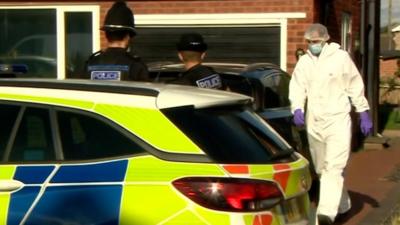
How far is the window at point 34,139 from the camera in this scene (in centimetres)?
471

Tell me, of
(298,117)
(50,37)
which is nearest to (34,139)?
(298,117)

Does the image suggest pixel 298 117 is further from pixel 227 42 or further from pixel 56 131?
pixel 227 42

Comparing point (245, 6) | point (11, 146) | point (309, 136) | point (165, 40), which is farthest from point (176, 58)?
point (11, 146)

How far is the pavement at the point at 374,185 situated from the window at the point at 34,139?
4.45m

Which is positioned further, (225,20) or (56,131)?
(225,20)

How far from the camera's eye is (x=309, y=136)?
331 inches

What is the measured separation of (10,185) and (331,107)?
13.7ft

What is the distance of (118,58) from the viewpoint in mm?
6414

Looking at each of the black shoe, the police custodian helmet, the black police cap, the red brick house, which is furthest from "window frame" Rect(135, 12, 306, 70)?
the police custodian helmet

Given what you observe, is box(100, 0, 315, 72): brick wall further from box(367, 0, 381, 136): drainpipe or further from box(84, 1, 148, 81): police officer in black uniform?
box(84, 1, 148, 81): police officer in black uniform

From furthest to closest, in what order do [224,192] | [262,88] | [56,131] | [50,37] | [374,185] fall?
[50,37] → [374,185] → [262,88] → [56,131] → [224,192]

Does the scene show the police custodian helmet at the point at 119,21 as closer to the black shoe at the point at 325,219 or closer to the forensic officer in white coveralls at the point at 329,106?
the forensic officer in white coveralls at the point at 329,106

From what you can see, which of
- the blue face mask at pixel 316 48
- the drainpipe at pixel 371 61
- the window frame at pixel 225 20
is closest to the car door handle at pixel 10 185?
the blue face mask at pixel 316 48

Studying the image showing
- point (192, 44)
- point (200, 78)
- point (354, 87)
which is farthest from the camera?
point (354, 87)
